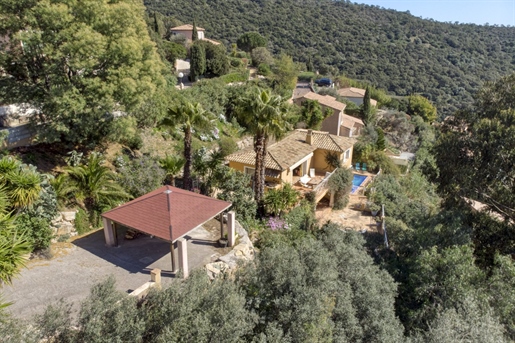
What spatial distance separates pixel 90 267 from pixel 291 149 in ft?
59.8

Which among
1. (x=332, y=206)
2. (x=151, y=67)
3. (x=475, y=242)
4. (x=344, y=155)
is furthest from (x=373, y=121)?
(x=151, y=67)

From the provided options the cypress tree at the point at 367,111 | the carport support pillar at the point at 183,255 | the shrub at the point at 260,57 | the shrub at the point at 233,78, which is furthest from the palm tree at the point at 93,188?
the shrub at the point at 260,57

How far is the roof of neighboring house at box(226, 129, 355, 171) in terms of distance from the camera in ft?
84.7

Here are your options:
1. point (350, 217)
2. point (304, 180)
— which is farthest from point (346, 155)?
point (350, 217)

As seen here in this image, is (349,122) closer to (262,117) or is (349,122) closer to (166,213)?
(262,117)

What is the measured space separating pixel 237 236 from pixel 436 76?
3723 inches

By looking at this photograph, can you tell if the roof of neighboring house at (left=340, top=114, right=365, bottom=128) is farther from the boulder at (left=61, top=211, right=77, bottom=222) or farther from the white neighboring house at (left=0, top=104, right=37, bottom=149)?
the boulder at (left=61, top=211, right=77, bottom=222)

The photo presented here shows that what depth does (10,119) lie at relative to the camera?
2039 centimetres

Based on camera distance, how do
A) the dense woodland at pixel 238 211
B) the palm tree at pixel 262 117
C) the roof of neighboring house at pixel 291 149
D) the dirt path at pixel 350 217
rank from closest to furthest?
the dense woodland at pixel 238 211
the palm tree at pixel 262 117
the dirt path at pixel 350 217
the roof of neighboring house at pixel 291 149

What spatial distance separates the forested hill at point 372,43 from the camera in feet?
298

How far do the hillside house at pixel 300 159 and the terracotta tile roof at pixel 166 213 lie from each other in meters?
9.54

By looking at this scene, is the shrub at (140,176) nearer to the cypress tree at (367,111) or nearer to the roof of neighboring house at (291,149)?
the roof of neighboring house at (291,149)

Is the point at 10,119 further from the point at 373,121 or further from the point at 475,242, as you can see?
the point at 373,121

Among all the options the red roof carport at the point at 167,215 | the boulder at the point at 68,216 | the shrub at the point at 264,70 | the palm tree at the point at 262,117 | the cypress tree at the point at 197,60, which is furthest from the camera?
the shrub at the point at 264,70
